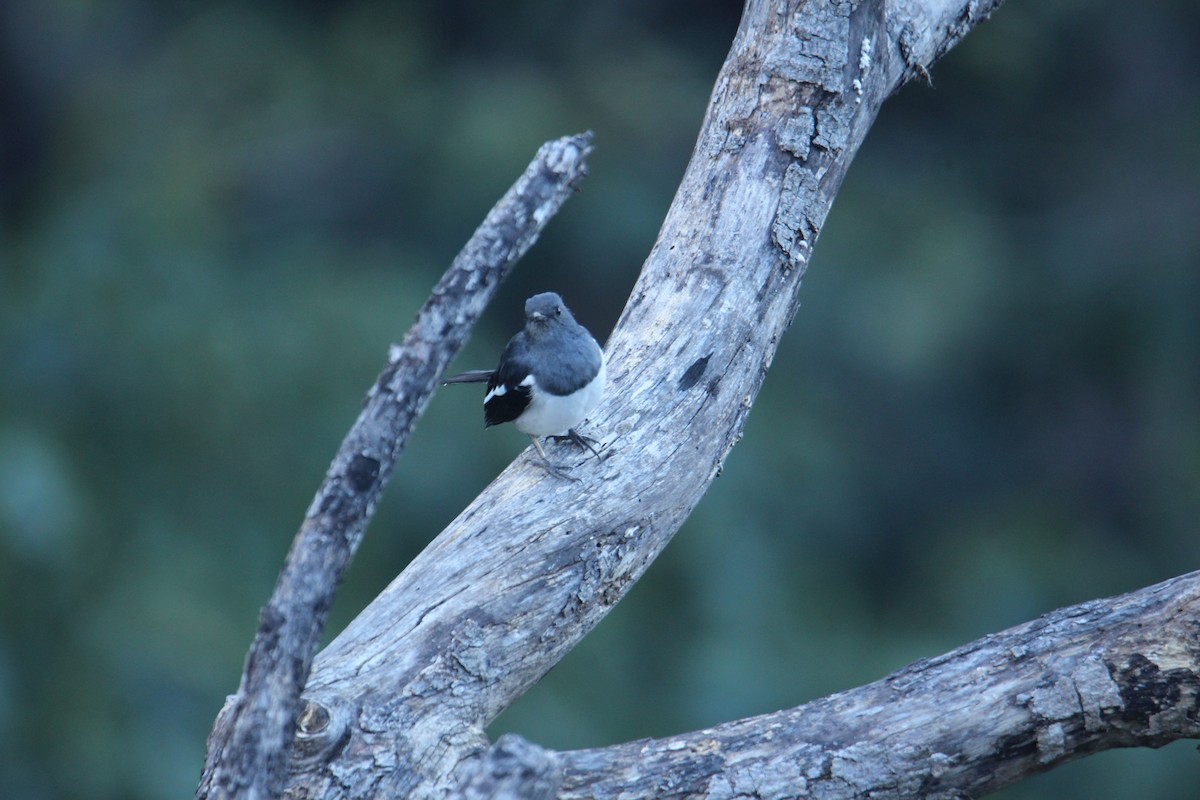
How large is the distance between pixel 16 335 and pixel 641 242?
12.0 feet

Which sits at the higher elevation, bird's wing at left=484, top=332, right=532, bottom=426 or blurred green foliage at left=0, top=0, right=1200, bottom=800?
blurred green foliage at left=0, top=0, right=1200, bottom=800

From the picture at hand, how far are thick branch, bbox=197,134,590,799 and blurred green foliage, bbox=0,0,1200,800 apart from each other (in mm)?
4583

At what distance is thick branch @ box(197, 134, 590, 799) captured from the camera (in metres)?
2.03

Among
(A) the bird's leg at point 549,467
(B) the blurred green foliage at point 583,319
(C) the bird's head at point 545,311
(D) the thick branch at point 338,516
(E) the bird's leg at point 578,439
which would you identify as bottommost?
(D) the thick branch at point 338,516

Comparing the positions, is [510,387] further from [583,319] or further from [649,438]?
[583,319]

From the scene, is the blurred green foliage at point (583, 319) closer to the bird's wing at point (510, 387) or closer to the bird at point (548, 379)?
the bird's wing at point (510, 387)

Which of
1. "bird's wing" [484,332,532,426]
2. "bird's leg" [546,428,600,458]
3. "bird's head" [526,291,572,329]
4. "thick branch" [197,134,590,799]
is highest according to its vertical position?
"bird's head" [526,291,572,329]

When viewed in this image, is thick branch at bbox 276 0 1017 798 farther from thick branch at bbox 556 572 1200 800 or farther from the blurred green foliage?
the blurred green foliage

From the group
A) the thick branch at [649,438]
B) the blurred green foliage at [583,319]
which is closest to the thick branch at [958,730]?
the thick branch at [649,438]

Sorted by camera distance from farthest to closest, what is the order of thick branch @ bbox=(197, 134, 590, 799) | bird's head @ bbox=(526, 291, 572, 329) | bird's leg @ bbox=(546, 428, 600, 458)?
bird's head @ bbox=(526, 291, 572, 329), bird's leg @ bbox=(546, 428, 600, 458), thick branch @ bbox=(197, 134, 590, 799)

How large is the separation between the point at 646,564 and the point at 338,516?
103 cm

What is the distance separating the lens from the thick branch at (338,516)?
2025 millimetres

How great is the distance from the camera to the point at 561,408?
2932 millimetres

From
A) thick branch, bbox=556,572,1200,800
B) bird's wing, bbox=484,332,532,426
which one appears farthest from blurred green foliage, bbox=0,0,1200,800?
thick branch, bbox=556,572,1200,800
